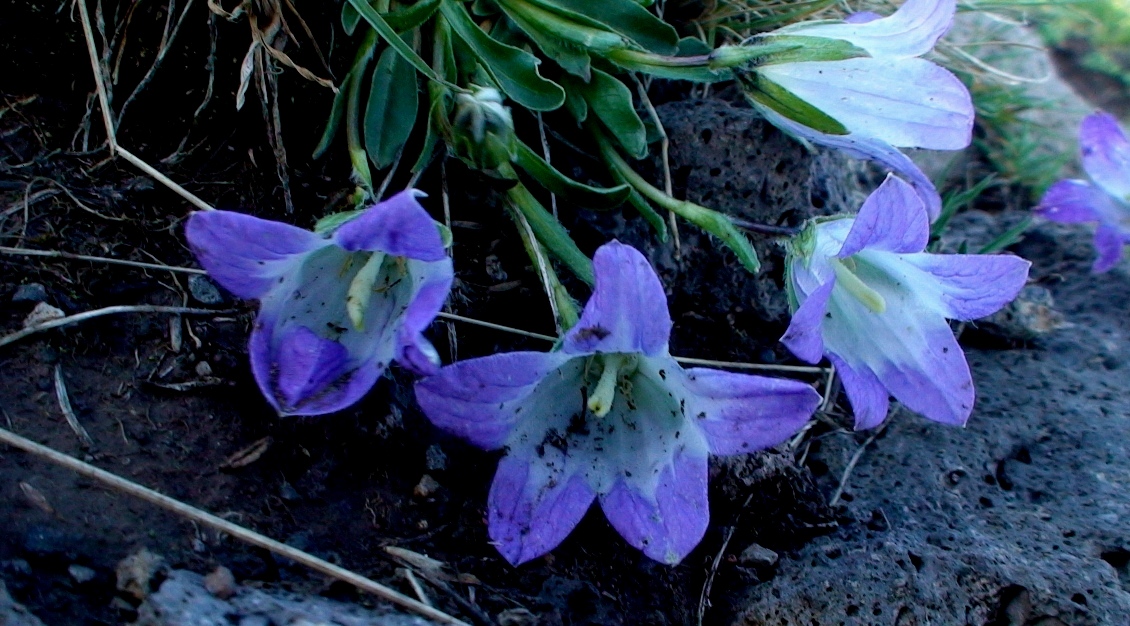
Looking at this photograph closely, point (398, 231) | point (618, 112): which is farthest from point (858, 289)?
point (398, 231)

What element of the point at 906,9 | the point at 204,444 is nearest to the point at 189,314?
the point at 204,444

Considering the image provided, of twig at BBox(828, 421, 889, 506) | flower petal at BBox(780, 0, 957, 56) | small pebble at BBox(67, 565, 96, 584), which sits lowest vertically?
twig at BBox(828, 421, 889, 506)

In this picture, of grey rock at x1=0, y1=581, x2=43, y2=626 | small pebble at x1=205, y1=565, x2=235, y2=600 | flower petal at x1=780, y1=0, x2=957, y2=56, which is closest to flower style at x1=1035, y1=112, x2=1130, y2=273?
flower petal at x1=780, y1=0, x2=957, y2=56

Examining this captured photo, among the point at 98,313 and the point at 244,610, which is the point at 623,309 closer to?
the point at 244,610

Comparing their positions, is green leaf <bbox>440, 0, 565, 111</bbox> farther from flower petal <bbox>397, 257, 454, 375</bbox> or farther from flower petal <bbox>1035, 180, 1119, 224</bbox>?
flower petal <bbox>1035, 180, 1119, 224</bbox>

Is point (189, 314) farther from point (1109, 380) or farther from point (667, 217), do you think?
point (1109, 380)

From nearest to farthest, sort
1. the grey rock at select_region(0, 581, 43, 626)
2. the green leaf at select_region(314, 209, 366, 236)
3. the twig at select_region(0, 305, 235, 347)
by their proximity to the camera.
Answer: the grey rock at select_region(0, 581, 43, 626) < the green leaf at select_region(314, 209, 366, 236) < the twig at select_region(0, 305, 235, 347)

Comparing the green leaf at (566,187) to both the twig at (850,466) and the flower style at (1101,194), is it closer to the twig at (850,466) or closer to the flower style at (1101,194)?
the twig at (850,466)
